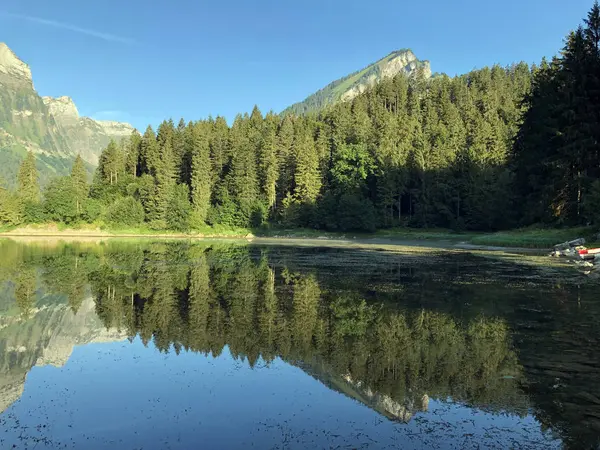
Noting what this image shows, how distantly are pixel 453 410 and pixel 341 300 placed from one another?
37.4ft

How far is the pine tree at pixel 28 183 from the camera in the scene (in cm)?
10175

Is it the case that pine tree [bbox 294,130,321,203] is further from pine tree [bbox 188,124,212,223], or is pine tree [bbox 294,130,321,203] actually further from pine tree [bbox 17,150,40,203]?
pine tree [bbox 17,150,40,203]

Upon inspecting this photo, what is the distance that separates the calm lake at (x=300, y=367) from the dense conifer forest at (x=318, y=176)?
166 feet

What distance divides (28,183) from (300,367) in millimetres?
113345

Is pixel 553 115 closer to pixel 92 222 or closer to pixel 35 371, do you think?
pixel 35 371

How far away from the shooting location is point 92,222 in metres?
97.7

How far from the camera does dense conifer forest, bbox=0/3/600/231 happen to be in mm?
85375

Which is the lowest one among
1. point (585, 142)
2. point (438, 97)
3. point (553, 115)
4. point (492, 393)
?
point (492, 393)

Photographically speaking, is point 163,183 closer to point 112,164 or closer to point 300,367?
point 112,164

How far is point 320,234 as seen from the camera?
87312mm

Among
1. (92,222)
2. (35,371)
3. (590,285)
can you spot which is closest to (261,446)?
(35,371)

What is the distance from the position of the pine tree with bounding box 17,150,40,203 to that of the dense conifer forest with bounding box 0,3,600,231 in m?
0.32

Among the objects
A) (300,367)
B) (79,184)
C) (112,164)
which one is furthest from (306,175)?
(300,367)

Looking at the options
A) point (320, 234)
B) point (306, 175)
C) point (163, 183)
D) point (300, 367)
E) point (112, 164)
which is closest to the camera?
point (300, 367)
